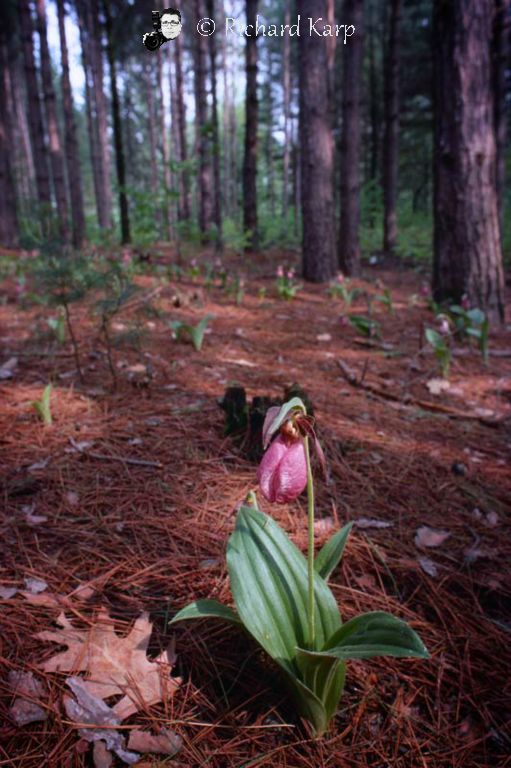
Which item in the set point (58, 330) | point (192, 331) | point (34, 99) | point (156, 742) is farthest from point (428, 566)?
point (34, 99)

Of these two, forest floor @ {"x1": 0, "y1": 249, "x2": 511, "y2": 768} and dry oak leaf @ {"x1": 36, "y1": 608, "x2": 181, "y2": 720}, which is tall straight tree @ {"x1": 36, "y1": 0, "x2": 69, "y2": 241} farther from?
dry oak leaf @ {"x1": 36, "y1": 608, "x2": 181, "y2": 720}

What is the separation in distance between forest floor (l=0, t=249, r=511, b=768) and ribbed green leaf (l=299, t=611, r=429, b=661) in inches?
8.5

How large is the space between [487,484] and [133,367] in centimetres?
238

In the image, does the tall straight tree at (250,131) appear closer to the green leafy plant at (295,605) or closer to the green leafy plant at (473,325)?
the green leafy plant at (473,325)

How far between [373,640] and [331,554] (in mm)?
267

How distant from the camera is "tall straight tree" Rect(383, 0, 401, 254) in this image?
10.7 m

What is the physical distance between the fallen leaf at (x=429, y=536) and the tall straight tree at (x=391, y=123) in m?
10.9

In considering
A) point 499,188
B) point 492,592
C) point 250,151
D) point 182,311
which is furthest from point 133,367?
point 499,188

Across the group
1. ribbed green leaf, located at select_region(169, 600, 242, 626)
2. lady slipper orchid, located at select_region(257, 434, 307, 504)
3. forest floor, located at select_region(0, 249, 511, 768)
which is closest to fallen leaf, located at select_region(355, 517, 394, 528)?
forest floor, located at select_region(0, 249, 511, 768)

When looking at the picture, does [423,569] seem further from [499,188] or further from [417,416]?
[499,188]

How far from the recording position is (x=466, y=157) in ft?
14.8

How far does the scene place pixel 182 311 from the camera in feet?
16.7

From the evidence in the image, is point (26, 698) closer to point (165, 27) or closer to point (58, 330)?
point (58, 330)

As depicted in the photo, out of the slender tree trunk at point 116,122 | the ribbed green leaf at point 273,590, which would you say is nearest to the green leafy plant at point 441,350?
the ribbed green leaf at point 273,590
